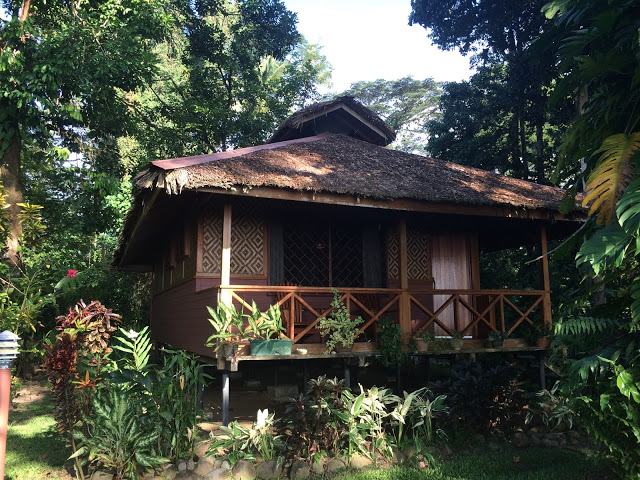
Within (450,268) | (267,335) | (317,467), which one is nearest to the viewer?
(317,467)

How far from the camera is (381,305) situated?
9234 mm

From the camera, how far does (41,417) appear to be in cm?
867

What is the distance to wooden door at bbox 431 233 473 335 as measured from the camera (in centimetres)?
994

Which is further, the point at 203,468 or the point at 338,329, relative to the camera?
the point at 338,329

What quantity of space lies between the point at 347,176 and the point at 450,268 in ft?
11.6

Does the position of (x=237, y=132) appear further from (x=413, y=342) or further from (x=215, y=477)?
(x=215, y=477)

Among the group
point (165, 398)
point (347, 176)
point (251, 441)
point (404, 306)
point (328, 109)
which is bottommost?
point (251, 441)

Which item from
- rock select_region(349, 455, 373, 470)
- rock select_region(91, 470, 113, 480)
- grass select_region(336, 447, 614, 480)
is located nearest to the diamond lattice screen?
grass select_region(336, 447, 614, 480)

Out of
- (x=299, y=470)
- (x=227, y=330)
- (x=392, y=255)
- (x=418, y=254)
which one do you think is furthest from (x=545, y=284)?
(x=227, y=330)

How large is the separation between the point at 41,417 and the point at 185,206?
4.28m

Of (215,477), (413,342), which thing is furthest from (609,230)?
(215,477)

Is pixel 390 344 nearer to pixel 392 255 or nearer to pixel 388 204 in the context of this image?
pixel 388 204

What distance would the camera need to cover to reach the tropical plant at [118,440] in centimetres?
524

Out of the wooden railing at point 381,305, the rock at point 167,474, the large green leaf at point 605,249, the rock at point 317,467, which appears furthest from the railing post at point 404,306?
the large green leaf at point 605,249
